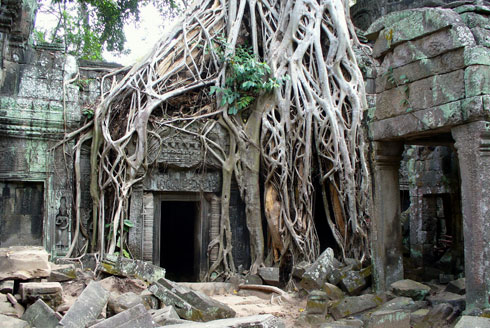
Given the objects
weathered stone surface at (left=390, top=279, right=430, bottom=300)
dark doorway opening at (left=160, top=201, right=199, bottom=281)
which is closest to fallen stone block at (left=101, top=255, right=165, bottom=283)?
weathered stone surface at (left=390, top=279, right=430, bottom=300)

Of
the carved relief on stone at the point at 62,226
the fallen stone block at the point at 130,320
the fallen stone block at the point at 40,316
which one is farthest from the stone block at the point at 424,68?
the carved relief on stone at the point at 62,226

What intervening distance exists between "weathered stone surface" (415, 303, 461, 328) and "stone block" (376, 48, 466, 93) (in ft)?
6.52

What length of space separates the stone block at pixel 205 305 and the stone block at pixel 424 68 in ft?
8.91

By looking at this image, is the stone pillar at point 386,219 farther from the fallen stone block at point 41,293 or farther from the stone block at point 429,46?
the fallen stone block at point 41,293

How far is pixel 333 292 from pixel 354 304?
507mm

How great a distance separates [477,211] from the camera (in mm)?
3732

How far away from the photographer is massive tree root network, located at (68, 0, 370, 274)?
23.2ft

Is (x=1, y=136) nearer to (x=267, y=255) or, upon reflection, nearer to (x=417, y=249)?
(x=267, y=255)

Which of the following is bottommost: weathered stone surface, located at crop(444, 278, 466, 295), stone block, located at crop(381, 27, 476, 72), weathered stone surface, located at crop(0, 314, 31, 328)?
weathered stone surface, located at crop(0, 314, 31, 328)

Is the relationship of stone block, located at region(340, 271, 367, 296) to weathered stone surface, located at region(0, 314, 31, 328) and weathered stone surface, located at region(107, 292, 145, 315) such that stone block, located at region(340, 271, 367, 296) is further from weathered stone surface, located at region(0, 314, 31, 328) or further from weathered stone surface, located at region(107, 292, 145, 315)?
weathered stone surface, located at region(0, 314, 31, 328)

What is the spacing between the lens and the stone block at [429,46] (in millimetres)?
3908

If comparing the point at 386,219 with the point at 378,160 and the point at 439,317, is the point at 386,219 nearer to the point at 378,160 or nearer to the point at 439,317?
the point at 378,160

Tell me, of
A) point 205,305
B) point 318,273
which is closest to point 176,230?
point 318,273

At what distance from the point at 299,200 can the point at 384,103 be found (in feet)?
9.62
